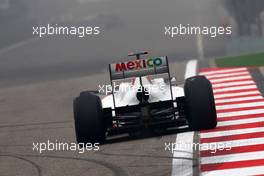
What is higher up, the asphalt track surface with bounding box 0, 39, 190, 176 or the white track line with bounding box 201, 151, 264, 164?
the asphalt track surface with bounding box 0, 39, 190, 176

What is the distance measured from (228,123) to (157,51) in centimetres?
3317

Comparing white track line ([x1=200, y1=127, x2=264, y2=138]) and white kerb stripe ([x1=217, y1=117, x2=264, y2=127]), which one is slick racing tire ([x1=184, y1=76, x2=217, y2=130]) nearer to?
white track line ([x1=200, y1=127, x2=264, y2=138])

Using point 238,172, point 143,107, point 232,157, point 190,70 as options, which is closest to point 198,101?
point 143,107

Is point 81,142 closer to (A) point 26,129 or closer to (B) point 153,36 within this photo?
(A) point 26,129

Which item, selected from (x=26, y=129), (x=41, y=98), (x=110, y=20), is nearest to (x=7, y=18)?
(x=110, y=20)

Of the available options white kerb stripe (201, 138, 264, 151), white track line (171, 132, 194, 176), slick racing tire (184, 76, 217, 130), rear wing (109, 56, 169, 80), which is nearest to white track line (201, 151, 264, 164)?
white track line (171, 132, 194, 176)

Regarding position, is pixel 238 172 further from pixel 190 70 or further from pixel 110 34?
pixel 110 34

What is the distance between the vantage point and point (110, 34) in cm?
6144

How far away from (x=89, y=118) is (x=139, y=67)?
137 cm

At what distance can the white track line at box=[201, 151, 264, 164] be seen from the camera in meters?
13.4

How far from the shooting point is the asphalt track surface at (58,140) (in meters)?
13.9

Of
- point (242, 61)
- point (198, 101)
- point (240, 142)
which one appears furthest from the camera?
point (242, 61)

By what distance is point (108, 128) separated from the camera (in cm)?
1550

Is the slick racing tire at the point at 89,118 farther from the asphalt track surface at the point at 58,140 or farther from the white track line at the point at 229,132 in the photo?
the white track line at the point at 229,132
